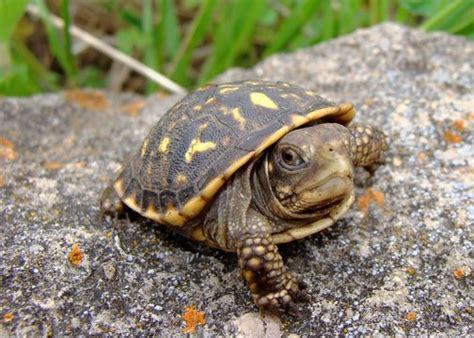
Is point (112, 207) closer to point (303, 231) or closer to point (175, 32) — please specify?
point (303, 231)

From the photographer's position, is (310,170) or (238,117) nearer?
(310,170)

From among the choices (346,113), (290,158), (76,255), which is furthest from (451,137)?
(76,255)

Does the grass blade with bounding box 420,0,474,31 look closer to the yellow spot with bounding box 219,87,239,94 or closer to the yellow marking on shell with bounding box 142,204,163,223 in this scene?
the yellow spot with bounding box 219,87,239,94

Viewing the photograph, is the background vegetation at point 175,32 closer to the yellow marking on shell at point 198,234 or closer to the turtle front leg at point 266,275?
the yellow marking on shell at point 198,234

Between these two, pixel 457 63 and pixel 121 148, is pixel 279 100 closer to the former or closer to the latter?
pixel 121 148

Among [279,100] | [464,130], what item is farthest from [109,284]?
[464,130]

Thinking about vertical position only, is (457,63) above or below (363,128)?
above

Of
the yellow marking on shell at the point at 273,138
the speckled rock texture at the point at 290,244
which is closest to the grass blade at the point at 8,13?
the speckled rock texture at the point at 290,244
